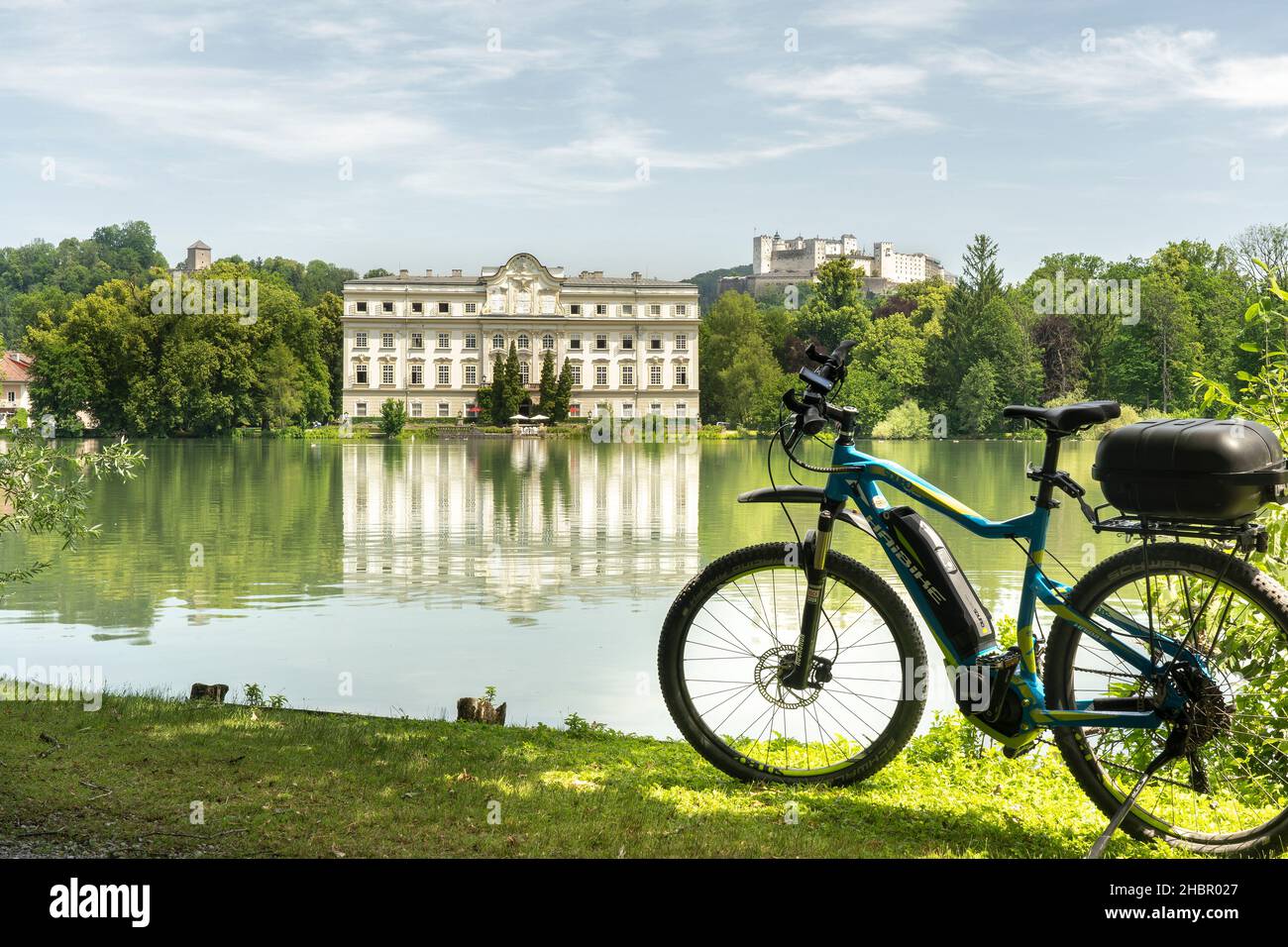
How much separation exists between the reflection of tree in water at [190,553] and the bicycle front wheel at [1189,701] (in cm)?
816

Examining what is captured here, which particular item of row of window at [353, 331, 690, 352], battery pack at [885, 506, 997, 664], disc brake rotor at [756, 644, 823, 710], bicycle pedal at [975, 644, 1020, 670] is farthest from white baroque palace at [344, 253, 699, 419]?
bicycle pedal at [975, 644, 1020, 670]

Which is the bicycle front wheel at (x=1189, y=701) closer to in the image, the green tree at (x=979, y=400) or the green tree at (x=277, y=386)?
the green tree at (x=979, y=400)

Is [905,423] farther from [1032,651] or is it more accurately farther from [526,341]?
[1032,651]

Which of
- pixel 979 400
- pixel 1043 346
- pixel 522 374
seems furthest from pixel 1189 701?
pixel 522 374

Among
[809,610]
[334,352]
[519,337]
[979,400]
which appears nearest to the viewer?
[809,610]

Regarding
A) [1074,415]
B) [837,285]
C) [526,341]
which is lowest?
[1074,415]

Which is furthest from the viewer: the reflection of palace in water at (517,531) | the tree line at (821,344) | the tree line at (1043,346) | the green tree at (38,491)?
the tree line at (821,344)

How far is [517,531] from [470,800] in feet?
46.5

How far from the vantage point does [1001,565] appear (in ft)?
43.8

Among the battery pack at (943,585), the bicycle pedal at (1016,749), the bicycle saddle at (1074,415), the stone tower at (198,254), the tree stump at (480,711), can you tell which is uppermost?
the stone tower at (198,254)

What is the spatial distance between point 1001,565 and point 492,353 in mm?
68678

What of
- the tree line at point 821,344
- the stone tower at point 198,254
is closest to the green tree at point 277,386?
the tree line at point 821,344

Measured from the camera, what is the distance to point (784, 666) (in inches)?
159

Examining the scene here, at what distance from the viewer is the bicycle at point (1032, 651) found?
342 centimetres
